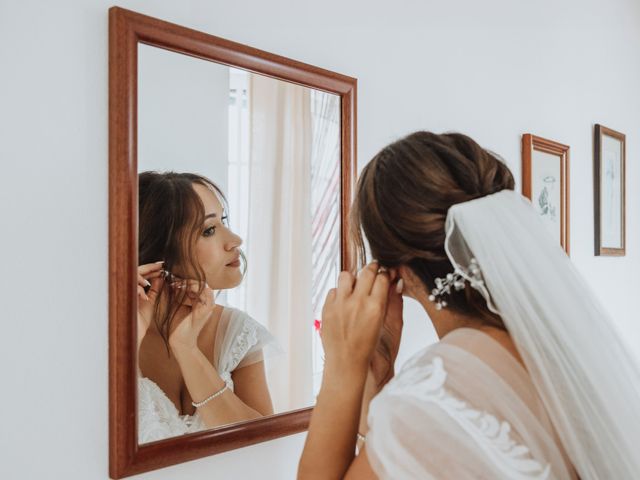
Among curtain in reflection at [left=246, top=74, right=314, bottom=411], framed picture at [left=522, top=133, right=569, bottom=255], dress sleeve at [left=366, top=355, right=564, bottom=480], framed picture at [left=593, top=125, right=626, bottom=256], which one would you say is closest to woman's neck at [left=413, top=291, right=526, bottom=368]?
dress sleeve at [left=366, top=355, right=564, bottom=480]

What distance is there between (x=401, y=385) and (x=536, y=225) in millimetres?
326

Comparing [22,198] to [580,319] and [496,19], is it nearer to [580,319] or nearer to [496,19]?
[580,319]

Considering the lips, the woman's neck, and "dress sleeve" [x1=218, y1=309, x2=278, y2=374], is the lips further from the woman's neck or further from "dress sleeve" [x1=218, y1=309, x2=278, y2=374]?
the woman's neck

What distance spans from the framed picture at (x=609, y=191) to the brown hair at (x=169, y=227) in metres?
1.88

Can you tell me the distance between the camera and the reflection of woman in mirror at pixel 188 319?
108 centimetres

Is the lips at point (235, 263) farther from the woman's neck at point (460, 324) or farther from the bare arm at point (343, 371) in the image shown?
the woman's neck at point (460, 324)

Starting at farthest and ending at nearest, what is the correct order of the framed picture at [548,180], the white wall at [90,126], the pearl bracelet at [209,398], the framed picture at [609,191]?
the framed picture at [609,191] → the framed picture at [548,180] → the pearl bracelet at [209,398] → the white wall at [90,126]

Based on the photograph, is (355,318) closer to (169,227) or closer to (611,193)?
(169,227)

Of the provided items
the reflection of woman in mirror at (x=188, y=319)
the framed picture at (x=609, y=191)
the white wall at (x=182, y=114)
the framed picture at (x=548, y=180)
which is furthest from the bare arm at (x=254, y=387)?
the framed picture at (x=609, y=191)

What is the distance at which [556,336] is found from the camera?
0.92 metres

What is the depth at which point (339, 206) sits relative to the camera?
144 centimetres

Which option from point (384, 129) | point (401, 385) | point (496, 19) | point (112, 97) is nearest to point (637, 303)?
point (496, 19)

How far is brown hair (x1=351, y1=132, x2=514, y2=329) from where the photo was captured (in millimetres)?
962

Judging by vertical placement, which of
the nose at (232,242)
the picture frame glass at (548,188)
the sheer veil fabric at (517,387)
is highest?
the picture frame glass at (548,188)
